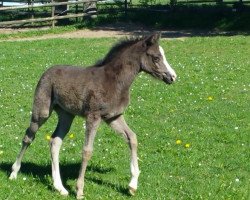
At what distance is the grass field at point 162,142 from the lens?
788 cm

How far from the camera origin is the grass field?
7.88 meters

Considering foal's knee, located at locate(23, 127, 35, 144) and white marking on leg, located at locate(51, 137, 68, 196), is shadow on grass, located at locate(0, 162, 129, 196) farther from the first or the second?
foal's knee, located at locate(23, 127, 35, 144)

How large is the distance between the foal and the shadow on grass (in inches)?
12.7

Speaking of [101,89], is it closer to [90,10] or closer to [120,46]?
[120,46]

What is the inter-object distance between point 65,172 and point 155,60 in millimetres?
2159

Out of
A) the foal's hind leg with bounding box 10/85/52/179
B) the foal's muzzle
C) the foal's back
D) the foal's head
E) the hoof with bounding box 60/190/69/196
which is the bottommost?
the hoof with bounding box 60/190/69/196

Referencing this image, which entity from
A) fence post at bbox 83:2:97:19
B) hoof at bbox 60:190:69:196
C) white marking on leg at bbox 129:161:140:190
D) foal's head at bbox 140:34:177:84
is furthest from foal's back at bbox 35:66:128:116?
fence post at bbox 83:2:97:19

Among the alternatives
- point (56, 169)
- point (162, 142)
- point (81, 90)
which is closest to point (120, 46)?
point (81, 90)

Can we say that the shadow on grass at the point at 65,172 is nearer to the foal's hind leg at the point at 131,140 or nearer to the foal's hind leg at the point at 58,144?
the foal's hind leg at the point at 58,144

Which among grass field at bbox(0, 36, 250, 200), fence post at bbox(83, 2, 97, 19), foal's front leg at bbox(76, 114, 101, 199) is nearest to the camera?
foal's front leg at bbox(76, 114, 101, 199)

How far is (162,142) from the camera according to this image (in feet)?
33.0

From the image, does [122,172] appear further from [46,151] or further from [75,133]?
[75,133]

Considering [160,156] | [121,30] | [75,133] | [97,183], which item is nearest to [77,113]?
[97,183]

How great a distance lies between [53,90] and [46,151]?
6.61ft
